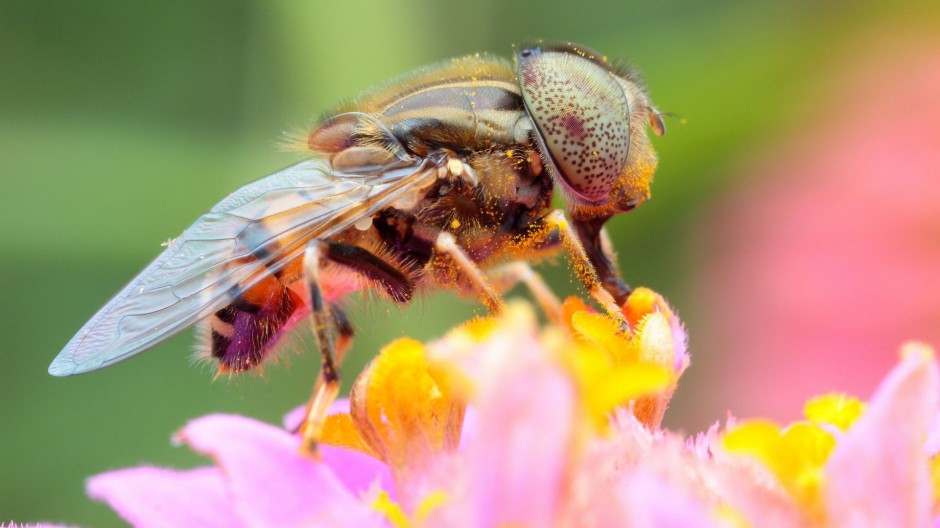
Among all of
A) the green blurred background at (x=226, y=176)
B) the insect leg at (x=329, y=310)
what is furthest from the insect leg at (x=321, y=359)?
the green blurred background at (x=226, y=176)

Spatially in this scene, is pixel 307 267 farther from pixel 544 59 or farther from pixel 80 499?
pixel 80 499

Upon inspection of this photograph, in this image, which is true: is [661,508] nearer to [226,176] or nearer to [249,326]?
[249,326]

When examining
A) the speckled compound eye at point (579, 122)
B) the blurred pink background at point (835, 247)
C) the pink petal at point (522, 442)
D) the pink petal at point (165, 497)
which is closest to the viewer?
the pink petal at point (522, 442)

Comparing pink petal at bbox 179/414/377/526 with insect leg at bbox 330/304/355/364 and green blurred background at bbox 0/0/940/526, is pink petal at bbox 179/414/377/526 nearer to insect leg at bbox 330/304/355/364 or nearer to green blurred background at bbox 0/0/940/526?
insect leg at bbox 330/304/355/364

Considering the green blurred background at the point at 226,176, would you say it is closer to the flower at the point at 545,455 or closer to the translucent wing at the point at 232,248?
the translucent wing at the point at 232,248

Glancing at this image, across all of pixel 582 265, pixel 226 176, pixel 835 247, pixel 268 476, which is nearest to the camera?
pixel 268 476

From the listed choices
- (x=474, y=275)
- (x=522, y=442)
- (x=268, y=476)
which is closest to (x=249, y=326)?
(x=474, y=275)
